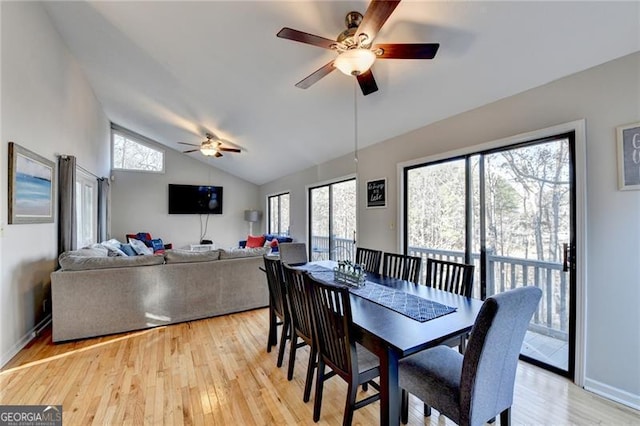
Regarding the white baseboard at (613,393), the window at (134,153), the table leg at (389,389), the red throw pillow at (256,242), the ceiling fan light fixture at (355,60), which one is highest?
the window at (134,153)

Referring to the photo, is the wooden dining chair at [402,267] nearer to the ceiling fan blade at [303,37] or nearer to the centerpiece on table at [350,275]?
the centerpiece on table at [350,275]

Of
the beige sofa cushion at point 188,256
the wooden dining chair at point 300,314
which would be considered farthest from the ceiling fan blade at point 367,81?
the beige sofa cushion at point 188,256

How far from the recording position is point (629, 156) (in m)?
1.96

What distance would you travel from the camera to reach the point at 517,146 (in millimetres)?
2631

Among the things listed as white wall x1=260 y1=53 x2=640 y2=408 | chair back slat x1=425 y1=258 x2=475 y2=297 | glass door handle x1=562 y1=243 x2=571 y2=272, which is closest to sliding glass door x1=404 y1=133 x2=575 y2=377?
glass door handle x1=562 y1=243 x2=571 y2=272

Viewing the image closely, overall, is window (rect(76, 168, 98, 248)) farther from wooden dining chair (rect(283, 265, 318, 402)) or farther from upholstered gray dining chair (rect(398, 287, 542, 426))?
upholstered gray dining chair (rect(398, 287, 542, 426))

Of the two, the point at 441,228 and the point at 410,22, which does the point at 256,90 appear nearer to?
the point at 410,22

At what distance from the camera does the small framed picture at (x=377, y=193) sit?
13.5 feet

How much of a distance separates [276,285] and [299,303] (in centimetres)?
53

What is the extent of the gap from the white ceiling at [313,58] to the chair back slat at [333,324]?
6.60 feet

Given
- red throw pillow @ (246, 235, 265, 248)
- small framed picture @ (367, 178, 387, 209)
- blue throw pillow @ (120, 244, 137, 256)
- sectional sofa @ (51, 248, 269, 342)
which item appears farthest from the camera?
red throw pillow @ (246, 235, 265, 248)

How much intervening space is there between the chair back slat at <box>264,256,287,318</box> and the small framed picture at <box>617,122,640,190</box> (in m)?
2.51

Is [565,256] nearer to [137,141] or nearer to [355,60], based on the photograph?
[355,60]

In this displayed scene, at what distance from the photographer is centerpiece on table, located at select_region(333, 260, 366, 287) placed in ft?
7.52
